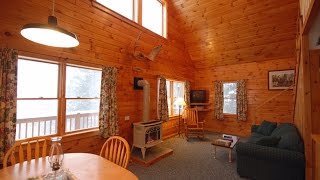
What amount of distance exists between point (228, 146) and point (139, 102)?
242 centimetres

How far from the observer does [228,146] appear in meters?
3.66

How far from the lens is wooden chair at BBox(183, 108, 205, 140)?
568cm

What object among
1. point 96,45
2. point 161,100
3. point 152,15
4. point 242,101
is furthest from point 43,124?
point 242,101

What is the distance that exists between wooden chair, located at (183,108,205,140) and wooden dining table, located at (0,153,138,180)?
14.0 feet

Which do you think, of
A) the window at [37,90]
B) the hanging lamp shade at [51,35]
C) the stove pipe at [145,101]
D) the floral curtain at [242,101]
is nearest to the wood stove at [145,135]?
the stove pipe at [145,101]

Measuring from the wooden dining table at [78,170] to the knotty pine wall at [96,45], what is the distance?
5.31ft

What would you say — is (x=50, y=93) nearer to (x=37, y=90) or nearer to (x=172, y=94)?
(x=37, y=90)

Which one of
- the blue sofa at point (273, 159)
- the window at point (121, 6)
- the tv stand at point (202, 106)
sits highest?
the window at point (121, 6)

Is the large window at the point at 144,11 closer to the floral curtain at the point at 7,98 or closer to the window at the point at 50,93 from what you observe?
the window at the point at 50,93

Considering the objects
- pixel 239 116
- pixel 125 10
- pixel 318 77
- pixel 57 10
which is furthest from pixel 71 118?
pixel 239 116

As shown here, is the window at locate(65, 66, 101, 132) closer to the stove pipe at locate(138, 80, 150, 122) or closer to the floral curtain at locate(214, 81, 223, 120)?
the stove pipe at locate(138, 80, 150, 122)

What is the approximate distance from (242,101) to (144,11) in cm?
445

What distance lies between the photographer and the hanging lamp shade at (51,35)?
121cm

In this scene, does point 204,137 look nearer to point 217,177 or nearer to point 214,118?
point 214,118
